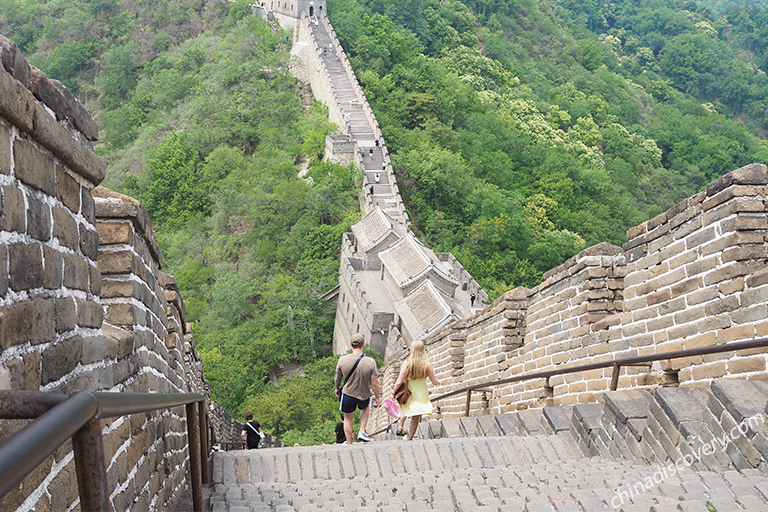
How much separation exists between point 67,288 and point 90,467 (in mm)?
1027

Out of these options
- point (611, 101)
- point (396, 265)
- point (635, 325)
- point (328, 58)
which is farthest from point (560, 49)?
point (635, 325)

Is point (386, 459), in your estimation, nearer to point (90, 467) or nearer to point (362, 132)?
point (90, 467)

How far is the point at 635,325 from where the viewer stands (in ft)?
19.6

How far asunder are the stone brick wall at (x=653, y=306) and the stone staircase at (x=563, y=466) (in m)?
0.42

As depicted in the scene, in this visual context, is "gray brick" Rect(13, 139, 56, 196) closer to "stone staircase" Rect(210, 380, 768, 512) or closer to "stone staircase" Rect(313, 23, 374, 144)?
"stone staircase" Rect(210, 380, 768, 512)

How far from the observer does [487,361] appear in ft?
29.6

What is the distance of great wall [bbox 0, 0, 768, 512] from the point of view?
84.6 inches

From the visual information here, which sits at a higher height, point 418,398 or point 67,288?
point 67,288

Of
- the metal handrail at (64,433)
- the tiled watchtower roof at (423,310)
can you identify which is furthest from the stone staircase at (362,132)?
the metal handrail at (64,433)

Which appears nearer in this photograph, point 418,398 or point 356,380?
point 356,380

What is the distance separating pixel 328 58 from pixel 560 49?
3641 cm

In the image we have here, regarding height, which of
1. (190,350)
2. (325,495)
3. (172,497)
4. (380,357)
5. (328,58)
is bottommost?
(380,357)

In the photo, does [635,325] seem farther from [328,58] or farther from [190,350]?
[328,58]

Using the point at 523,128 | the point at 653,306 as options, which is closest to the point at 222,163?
the point at 523,128
